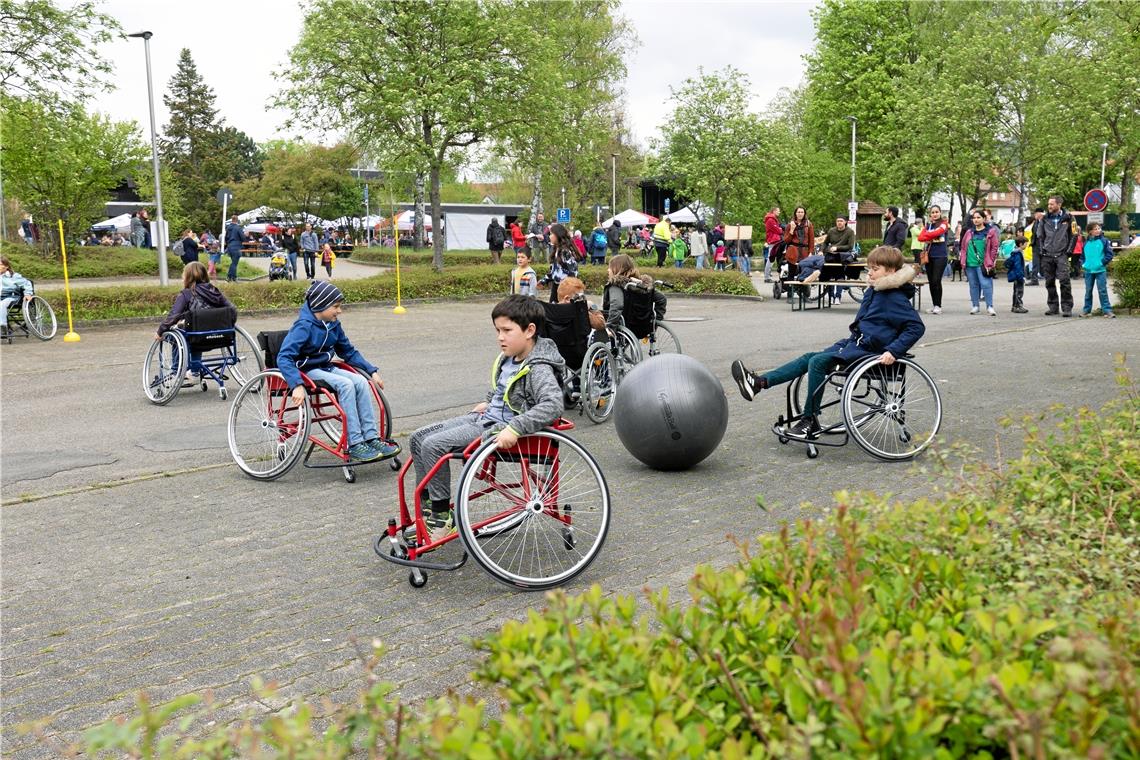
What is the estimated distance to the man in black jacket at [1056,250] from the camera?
18844 mm

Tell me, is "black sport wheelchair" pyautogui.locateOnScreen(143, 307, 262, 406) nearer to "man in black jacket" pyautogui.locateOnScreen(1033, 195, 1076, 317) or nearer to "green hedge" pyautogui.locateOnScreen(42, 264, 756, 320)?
"green hedge" pyautogui.locateOnScreen(42, 264, 756, 320)

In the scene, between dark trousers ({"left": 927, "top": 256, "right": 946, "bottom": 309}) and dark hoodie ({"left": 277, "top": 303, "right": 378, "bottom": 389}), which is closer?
dark hoodie ({"left": 277, "top": 303, "right": 378, "bottom": 389})

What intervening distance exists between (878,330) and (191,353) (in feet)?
24.0

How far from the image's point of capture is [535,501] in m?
5.36

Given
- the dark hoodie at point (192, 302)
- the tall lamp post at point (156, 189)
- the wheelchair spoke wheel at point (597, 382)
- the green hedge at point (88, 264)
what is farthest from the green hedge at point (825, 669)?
the green hedge at point (88, 264)

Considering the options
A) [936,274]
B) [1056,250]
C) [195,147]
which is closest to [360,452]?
[1056,250]

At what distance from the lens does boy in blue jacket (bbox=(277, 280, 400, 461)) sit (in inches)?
292

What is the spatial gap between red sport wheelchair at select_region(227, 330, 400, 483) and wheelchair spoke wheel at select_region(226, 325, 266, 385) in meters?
2.26

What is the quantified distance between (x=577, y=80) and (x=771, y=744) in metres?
54.8

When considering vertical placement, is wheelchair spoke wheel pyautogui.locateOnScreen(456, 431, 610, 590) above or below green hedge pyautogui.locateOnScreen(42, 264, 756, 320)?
below

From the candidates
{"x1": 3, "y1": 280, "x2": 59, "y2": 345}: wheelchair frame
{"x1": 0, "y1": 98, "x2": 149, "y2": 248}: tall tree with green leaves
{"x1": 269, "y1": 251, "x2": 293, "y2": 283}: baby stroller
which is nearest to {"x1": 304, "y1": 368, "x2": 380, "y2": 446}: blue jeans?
{"x1": 3, "y1": 280, "x2": 59, "y2": 345}: wheelchair frame

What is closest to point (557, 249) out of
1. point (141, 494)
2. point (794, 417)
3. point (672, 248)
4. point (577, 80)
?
point (794, 417)

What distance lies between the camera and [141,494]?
734 centimetres

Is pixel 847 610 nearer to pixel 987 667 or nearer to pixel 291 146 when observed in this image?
pixel 987 667
